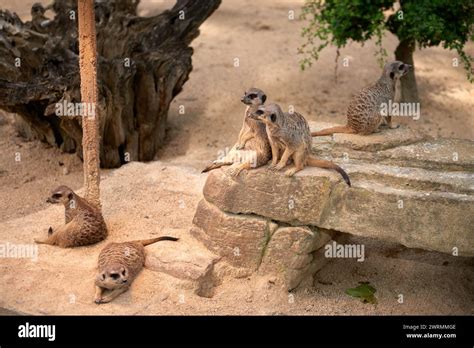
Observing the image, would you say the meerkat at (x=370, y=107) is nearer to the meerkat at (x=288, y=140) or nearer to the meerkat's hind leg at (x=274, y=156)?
the meerkat at (x=288, y=140)

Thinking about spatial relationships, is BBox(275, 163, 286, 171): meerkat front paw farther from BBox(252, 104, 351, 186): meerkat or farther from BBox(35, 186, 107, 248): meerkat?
BBox(35, 186, 107, 248): meerkat

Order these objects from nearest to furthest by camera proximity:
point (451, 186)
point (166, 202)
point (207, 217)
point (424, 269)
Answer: point (451, 186) → point (207, 217) → point (424, 269) → point (166, 202)

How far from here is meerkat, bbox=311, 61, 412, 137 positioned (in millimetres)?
6598

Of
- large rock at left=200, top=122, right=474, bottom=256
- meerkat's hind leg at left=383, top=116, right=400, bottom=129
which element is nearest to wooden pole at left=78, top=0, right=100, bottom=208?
large rock at left=200, top=122, right=474, bottom=256

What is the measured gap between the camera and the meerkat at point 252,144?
6094 millimetres

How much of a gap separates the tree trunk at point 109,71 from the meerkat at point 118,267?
2.32m

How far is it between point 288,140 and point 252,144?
0.40m

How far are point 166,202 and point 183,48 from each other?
2685 millimetres

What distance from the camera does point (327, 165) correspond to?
19.8ft

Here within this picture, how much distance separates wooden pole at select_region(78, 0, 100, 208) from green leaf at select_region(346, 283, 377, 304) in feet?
8.00

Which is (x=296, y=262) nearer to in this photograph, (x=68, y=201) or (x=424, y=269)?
(x=424, y=269)

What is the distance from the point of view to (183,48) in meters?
9.40

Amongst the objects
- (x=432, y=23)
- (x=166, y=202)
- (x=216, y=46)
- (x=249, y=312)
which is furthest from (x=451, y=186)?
(x=216, y=46)

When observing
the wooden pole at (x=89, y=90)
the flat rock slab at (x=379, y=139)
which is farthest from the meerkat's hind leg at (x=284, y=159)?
the wooden pole at (x=89, y=90)
